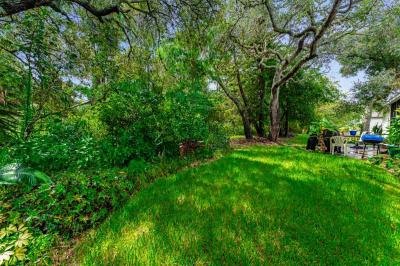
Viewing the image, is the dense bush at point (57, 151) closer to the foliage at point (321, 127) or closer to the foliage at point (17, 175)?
the foliage at point (17, 175)

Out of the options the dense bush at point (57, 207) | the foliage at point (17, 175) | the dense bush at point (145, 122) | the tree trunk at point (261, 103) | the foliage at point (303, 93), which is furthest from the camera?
the foliage at point (303, 93)

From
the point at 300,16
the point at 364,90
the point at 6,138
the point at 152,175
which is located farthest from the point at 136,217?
the point at 364,90

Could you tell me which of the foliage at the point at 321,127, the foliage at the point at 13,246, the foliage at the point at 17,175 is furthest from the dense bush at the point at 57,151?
the foliage at the point at 321,127

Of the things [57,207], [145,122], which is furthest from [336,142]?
[57,207]

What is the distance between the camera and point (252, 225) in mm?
2041

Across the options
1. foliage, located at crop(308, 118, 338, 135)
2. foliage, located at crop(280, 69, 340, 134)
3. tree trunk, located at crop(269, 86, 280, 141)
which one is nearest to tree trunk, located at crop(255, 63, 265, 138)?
foliage, located at crop(280, 69, 340, 134)

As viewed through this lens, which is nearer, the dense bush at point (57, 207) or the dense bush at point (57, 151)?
the dense bush at point (57, 207)

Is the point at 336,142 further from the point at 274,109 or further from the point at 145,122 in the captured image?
the point at 145,122

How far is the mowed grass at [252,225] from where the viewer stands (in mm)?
1608

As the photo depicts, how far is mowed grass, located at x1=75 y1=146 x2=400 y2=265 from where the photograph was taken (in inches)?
63.3

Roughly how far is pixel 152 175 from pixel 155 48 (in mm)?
4822

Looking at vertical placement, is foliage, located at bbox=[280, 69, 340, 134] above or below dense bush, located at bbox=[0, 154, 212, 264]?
above

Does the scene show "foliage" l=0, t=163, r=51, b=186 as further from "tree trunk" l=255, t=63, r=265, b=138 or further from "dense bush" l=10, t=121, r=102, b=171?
"tree trunk" l=255, t=63, r=265, b=138

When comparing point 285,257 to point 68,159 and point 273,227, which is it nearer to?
point 273,227
